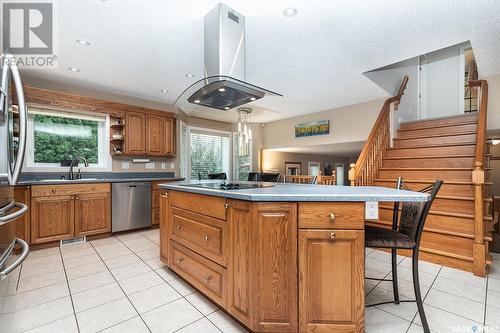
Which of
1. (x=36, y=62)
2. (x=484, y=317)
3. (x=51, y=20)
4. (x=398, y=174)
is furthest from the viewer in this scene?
(x=398, y=174)

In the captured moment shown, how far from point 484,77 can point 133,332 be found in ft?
18.1

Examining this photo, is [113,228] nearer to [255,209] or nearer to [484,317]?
[255,209]

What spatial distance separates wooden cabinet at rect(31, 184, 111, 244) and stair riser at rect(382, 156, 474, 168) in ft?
15.3

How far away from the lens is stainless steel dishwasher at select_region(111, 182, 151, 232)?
3.73 metres

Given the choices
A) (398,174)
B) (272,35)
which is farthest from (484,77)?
(272,35)

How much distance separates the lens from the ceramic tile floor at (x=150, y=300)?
5.23 feet

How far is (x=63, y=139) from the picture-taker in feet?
12.7

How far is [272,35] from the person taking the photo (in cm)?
241

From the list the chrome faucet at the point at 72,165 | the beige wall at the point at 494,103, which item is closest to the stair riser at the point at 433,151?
the beige wall at the point at 494,103

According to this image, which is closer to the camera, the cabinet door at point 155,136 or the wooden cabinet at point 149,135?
the wooden cabinet at point 149,135

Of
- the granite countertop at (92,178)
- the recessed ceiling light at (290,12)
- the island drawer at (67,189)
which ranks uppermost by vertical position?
the recessed ceiling light at (290,12)

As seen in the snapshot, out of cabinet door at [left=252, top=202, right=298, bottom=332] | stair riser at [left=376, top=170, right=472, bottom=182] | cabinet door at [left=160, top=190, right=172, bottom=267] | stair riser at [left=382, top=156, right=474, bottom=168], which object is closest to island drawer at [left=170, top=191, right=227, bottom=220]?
cabinet door at [left=160, top=190, right=172, bottom=267]

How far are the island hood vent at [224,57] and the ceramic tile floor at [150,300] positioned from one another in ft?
6.09

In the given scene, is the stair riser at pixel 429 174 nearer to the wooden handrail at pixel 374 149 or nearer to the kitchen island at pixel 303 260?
the wooden handrail at pixel 374 149
